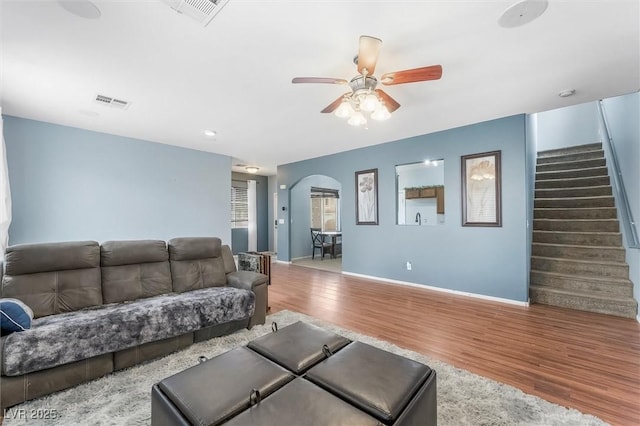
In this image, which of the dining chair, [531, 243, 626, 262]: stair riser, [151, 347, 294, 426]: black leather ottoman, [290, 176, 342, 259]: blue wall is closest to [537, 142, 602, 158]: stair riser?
[531, 243, 626, 262]: stair riser

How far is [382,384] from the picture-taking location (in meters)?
1.29

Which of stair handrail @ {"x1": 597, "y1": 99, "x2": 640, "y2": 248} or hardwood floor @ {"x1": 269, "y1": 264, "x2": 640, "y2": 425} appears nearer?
hardwood floor @ {"x1": 269, "y1": 264, "x2": 640, "y2": 425}

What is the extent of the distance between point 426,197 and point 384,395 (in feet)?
23.6

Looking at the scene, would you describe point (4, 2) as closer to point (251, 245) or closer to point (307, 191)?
point (307, 191)

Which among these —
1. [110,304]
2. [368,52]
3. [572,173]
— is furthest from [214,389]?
[572,173]

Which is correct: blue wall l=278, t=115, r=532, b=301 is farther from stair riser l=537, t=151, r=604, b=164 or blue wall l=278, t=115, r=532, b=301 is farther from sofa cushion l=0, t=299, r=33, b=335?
sofa cushion l=0, t=299, r=33, b=335

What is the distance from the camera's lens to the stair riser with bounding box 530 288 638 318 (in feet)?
10.7

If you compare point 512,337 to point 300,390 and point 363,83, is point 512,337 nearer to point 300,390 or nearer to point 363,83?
point 300,390

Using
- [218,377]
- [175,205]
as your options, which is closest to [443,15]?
[218,377]

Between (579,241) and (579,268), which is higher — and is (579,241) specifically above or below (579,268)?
above

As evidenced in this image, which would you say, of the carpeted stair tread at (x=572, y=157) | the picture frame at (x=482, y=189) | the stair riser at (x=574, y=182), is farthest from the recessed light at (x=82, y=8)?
the carpeted stair tread at (x=572, y=157)

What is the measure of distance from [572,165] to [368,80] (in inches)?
209

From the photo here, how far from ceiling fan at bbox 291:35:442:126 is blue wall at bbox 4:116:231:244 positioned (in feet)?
12.3

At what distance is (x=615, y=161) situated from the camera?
4.06 meters
